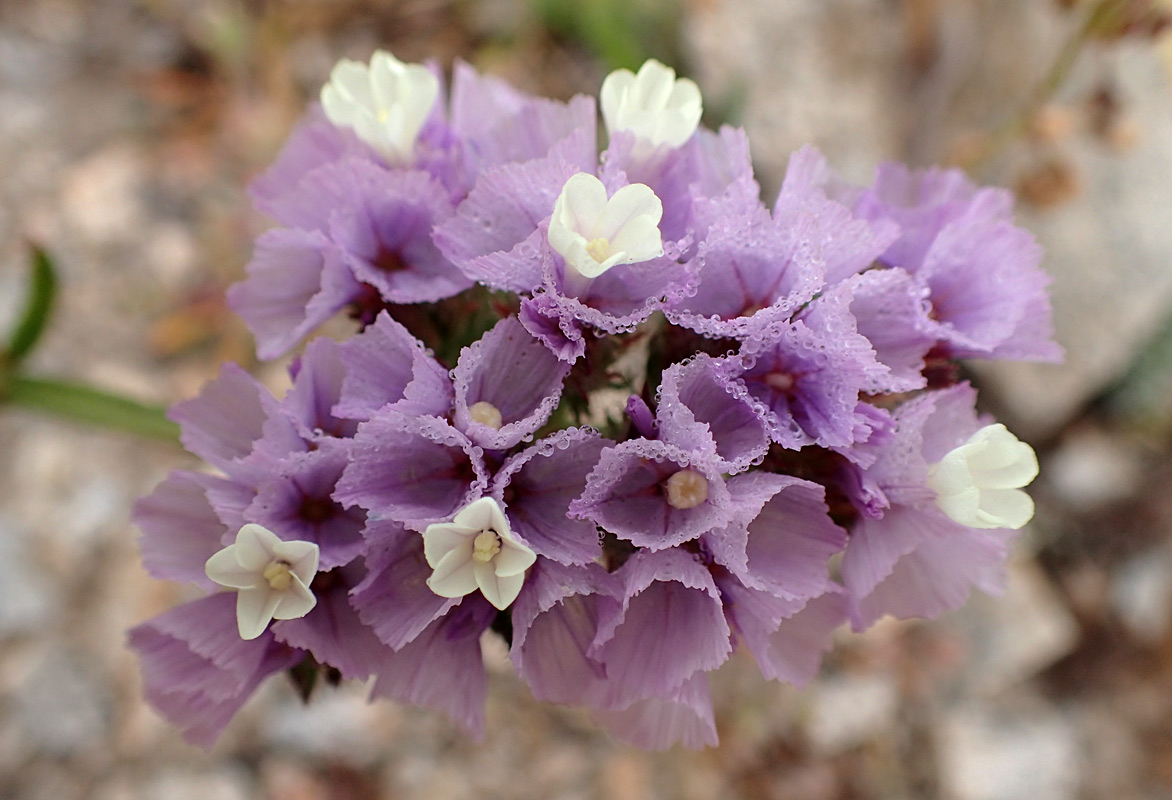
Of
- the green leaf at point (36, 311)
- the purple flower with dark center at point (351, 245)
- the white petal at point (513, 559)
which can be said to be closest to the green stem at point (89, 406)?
the green leaf at point (36, 311)

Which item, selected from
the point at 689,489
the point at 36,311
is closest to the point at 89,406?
the point at 36,311

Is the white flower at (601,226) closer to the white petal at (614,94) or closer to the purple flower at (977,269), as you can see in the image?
the white petal at (614,94)

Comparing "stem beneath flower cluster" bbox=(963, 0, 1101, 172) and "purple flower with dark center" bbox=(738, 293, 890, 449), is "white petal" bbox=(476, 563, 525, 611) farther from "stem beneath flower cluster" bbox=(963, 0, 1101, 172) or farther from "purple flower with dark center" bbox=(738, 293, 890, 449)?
"stem beneath flower cluster" bbox=(963, 0, 1101, 172)

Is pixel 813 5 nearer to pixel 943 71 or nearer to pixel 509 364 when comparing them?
pixel 943 71

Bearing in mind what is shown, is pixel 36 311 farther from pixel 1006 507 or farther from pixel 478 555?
pixel 1006 507

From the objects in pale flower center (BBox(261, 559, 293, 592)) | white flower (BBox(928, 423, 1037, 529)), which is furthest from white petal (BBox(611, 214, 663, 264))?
pale flower center (BBox(261, 559, 293, 592))

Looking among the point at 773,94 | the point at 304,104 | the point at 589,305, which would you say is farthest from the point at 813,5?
the point at 589,305
